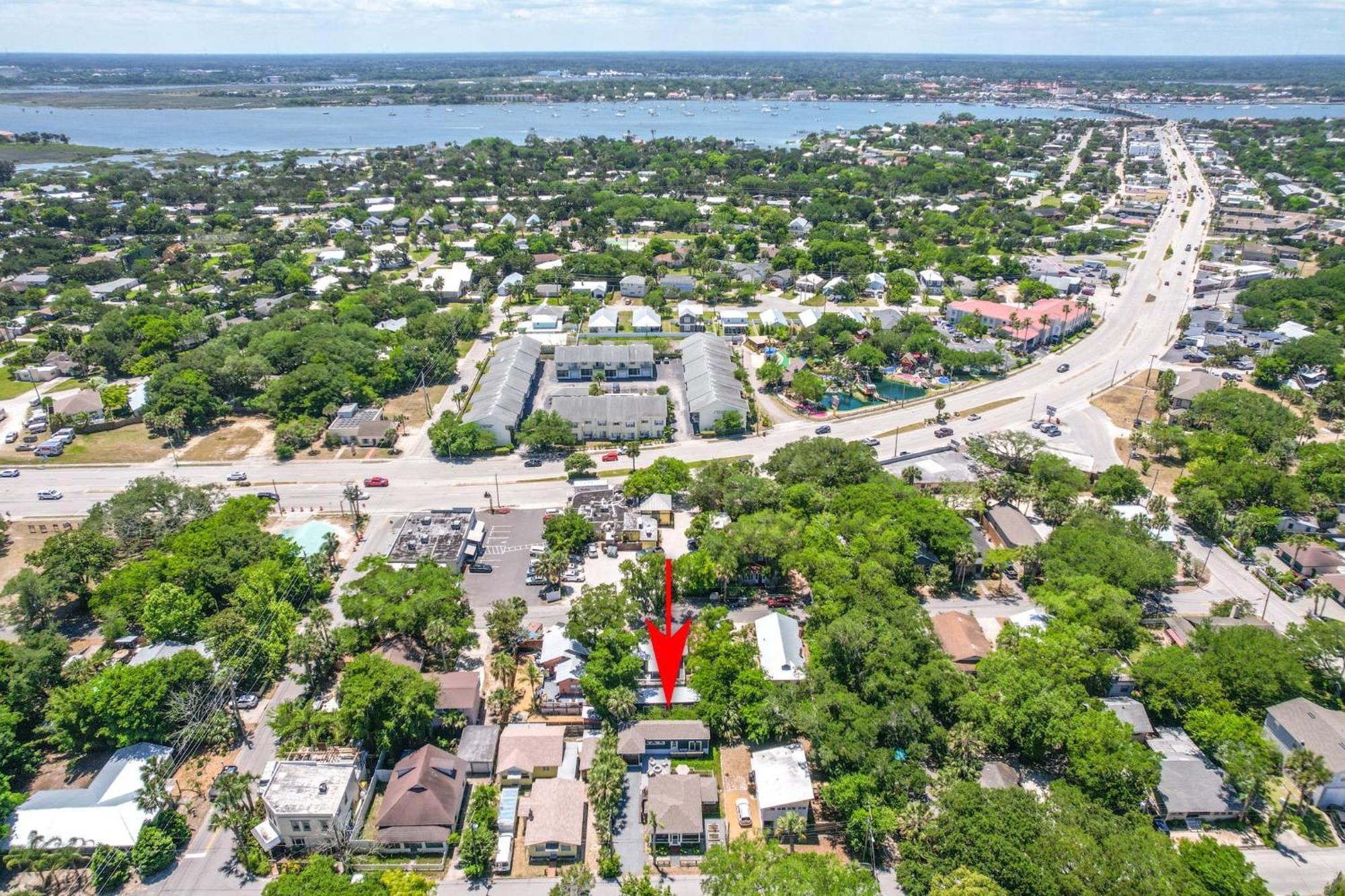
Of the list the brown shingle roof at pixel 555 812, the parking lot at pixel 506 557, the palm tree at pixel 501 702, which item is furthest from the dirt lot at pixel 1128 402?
the brown shingle roof at pixel 555 812

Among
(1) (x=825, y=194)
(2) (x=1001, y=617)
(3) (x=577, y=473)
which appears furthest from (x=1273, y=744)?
(1) (x=825, y=194)

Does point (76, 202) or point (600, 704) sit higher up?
point (76, 202)

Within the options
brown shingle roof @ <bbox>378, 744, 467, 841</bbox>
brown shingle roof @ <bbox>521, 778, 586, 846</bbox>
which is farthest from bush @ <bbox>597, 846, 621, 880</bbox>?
brown shingle roof @ <bbox>378, 744, 467, 841</bbox>

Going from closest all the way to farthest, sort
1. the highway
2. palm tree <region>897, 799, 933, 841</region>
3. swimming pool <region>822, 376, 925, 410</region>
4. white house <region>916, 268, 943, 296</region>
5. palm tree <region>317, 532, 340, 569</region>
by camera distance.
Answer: palm tree <region>897, 799, 933, 841</region>
palm tree <region>317, 532, 340, 569</region>
the highway
swimming pool <region>822, 376, 925, 410</region>
white house <region>916, 268, 943, 296</region>

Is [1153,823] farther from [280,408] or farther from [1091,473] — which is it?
[280,408]

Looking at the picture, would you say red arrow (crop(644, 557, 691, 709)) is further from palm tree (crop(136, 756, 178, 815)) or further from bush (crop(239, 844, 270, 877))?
palm tree (crop(136, 756, 178, 815))

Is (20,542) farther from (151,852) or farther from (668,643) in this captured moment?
(668,643)

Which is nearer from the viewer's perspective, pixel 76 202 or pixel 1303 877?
pixel 1303 877
